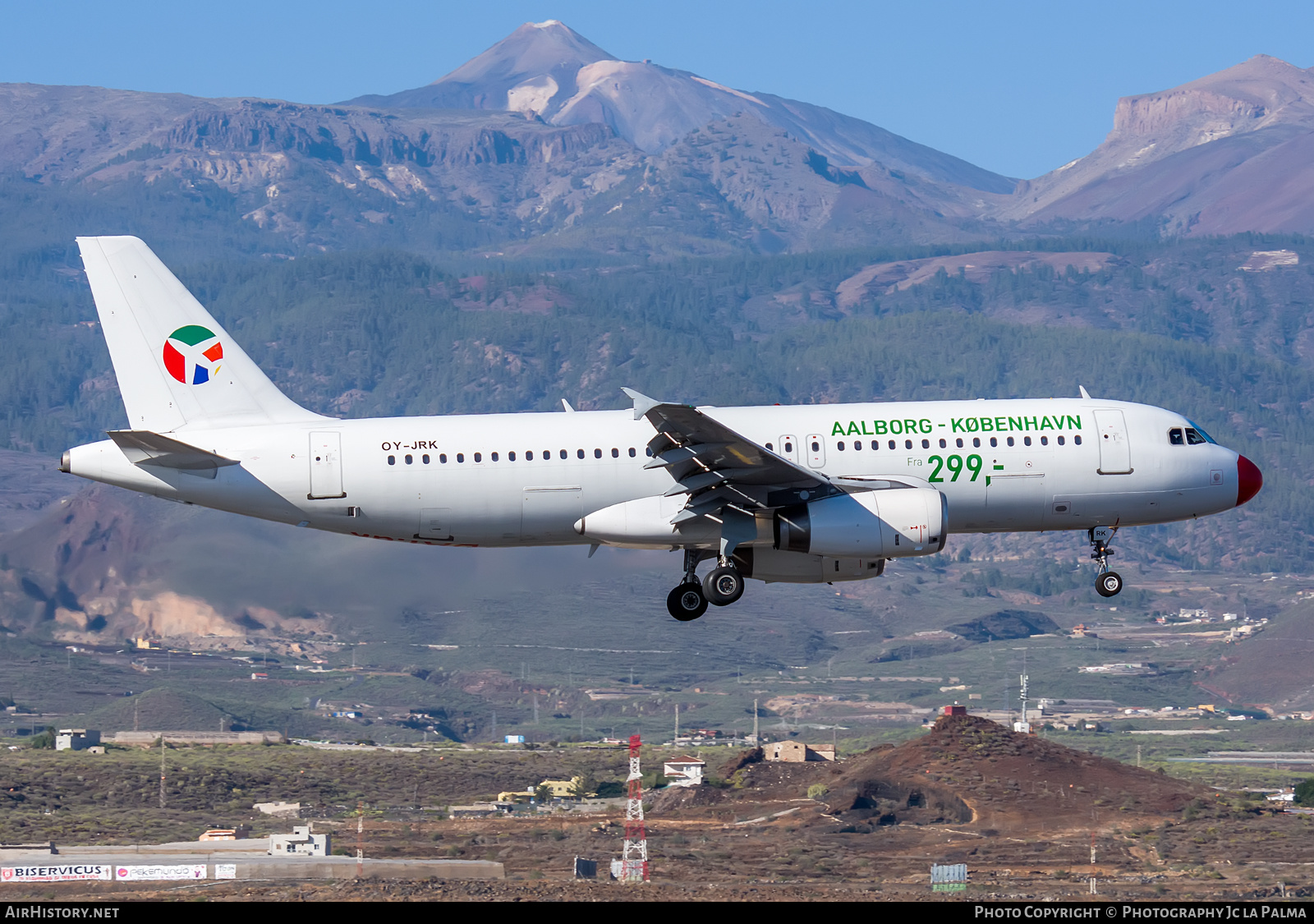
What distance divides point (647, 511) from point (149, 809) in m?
105

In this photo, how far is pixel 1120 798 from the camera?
144 meters

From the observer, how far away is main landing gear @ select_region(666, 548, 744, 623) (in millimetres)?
50938

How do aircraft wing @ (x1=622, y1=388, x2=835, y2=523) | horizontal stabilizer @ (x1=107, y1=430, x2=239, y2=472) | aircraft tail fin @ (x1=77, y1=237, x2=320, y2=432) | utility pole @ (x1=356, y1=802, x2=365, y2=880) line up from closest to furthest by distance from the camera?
aircraft wing @ (x1=622, y1=388, x2=835, y2=523), horizontal stabilizer @ (x1=107, y1=430, x2=239, y2=472), aircraft tail fin @ (x1=77, y1=237, x2=320, y2=432), utility pole @ (x1=356, y1=802, x2=365, y2=880)

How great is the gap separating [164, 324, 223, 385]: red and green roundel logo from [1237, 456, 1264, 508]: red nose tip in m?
31.8

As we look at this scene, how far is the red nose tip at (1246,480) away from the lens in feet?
181

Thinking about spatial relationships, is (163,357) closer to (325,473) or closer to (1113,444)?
(325,473)

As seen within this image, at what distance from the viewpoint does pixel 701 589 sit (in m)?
52.0

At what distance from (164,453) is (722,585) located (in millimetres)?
16353

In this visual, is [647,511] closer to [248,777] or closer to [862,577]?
[862,577]

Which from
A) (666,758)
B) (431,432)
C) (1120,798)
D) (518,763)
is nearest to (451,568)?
(518,763)

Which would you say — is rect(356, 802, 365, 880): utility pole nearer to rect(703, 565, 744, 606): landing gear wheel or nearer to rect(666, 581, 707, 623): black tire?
rect(666, 581, 707, 623): black tire

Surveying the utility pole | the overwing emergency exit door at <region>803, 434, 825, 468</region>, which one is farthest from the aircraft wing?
the utility pole

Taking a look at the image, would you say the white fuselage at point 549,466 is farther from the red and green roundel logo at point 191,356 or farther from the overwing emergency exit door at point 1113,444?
the red and green roundel logo at point 191,356

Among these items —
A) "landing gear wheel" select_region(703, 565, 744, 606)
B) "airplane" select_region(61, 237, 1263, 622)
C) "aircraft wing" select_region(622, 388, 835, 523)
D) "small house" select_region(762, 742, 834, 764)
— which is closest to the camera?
A: "aircraft wing" select_region(622, 388, 835, 523)
